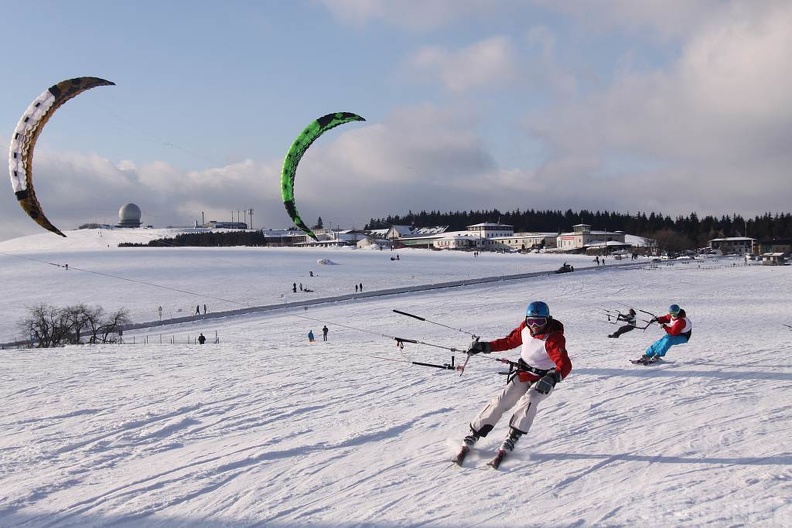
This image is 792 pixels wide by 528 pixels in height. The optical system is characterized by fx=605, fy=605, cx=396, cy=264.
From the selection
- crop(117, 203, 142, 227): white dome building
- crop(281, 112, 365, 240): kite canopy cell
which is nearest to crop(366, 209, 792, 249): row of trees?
crop(117, 203, 142, 227): white dome building

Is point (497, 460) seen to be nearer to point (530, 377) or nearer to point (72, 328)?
point (530, 377)

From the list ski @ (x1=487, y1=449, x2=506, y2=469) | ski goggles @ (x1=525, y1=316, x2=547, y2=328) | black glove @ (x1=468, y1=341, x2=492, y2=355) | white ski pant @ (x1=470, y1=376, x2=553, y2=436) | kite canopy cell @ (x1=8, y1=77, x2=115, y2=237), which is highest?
kite canopy cell @ (x1=8, y1=77, x2=115, y2=237)

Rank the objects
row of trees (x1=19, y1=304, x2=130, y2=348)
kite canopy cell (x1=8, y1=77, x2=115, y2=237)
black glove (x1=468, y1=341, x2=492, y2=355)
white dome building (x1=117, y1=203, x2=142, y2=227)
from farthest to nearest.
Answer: white dome building (x1=117, y1=203, x2=142, y2=227), row of trees (x1=19, y1=304, x2=130, y2=348), kite canopy cell (x1=8, y1=77, x2=115, y2=237), black glove (x1=468, y1=341, x2=492, y2=355)

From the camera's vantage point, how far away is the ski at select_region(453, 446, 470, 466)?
585cm

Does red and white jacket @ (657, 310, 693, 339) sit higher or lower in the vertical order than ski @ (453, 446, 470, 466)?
higher

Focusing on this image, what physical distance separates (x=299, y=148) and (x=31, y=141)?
735cm

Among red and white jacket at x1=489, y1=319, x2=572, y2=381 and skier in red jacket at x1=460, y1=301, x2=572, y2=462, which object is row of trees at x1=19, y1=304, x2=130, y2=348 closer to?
skier in red jacket at x1=460, y1=301, x2=572, y2=462

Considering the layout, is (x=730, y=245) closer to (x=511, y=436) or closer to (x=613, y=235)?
(x=613, y=235)

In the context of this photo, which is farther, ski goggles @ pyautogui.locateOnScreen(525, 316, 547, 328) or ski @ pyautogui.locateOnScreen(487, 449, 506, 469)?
ski goggles @ pyautogui.locateOnScreen(525, 316, 547, 328)

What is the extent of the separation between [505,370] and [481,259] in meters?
75.0

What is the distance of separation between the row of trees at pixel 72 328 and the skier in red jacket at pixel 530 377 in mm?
27836

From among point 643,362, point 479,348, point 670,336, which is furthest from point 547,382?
point 670,336

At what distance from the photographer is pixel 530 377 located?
21.2ft

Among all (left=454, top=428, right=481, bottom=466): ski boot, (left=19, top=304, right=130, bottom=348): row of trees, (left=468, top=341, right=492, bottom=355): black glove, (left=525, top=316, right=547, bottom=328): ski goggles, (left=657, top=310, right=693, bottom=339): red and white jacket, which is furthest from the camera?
A: (left=19, top=304, right=130, bottom=348): row of trees
